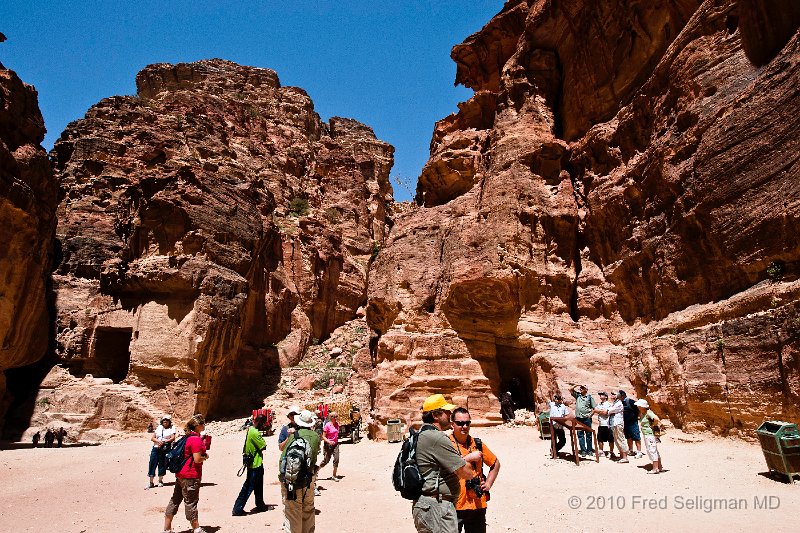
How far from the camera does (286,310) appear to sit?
37531 millimetres

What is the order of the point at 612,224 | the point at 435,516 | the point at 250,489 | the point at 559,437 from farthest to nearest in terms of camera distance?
the point at 612,224, the point at 559,437, the point at 250,489, the point at 435,516

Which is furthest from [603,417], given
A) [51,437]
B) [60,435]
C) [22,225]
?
[22,225]

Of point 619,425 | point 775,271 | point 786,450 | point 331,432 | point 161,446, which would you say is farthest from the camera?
point 775,271

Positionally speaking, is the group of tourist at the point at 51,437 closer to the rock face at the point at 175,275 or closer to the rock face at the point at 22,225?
the rock face at the point at 175,275

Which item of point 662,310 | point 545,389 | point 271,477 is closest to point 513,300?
point 545,389

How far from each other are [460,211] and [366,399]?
499 inches

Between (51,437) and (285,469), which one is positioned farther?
(51,437)

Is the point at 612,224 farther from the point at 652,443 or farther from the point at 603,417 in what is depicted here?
the point at 652,443

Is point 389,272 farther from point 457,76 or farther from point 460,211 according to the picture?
point 457,76

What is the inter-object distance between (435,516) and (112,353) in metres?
27.6

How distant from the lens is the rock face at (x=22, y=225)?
65.4 ft

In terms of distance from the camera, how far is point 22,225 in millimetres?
20484

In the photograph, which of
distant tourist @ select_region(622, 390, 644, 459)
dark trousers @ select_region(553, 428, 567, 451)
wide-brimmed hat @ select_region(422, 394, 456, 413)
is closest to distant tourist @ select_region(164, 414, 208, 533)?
wide-brimmed hat @ select_region(422, 394, 456, 413)

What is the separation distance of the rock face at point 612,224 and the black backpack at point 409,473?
937cm
